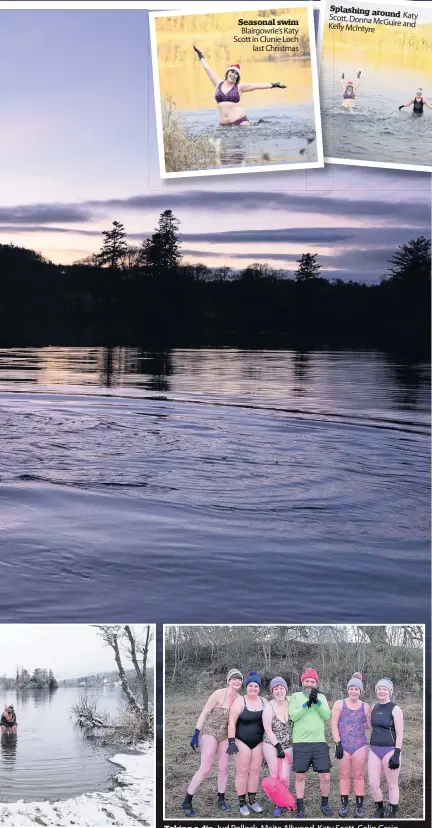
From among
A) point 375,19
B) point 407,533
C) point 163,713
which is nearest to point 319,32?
point 375,19

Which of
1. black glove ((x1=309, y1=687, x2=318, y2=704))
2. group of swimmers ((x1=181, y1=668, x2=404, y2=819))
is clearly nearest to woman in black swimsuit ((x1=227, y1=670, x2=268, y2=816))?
group of swimmers ((x1=181, y1=668, x2=404, y2=819))

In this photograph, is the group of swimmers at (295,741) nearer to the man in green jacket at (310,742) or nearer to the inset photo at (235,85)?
the man in green jacket at (310,742)

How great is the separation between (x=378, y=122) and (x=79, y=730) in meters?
5.05

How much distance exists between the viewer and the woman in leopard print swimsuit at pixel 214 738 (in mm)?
6938

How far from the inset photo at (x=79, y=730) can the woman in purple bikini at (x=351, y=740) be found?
122 cm

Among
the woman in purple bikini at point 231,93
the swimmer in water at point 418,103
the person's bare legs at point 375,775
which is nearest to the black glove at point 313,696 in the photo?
the person's bare legs at point 375,775

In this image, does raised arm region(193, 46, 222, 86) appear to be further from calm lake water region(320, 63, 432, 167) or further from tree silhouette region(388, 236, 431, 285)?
tree silhouette region(388, 236, 431, 285)

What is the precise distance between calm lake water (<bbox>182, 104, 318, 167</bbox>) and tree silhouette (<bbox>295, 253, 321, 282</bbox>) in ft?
11.6

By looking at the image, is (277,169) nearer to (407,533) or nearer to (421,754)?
(407,533)

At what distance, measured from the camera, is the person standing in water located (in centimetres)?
709

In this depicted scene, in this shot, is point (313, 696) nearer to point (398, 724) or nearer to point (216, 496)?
point (398, 724)

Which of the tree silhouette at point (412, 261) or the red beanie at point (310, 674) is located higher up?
the tree silhouette at point (412, 261)

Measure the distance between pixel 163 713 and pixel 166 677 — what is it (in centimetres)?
24

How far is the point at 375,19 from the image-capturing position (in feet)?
27.5
